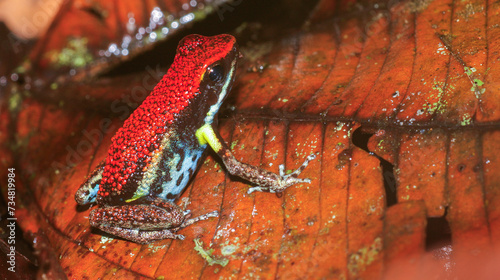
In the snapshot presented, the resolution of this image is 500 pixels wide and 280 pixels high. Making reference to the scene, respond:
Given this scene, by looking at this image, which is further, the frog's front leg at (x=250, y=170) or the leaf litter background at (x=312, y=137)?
the frog's front leg at (x=250, y=170)

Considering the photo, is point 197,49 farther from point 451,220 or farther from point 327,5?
point 451,220

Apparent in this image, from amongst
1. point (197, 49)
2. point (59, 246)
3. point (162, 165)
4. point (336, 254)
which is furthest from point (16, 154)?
point (336, 254)

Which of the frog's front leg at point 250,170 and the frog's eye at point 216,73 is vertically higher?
the frog's eye at point 216,73
